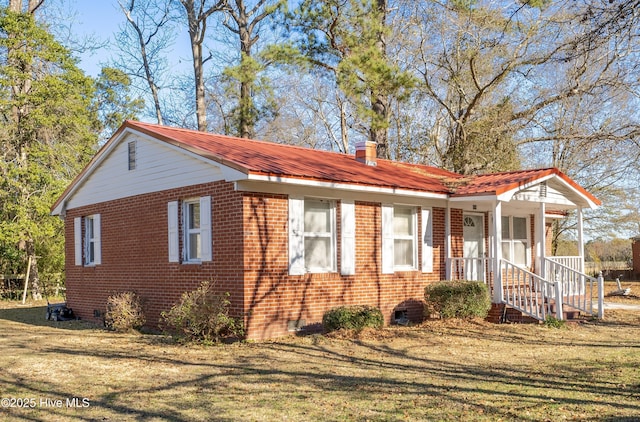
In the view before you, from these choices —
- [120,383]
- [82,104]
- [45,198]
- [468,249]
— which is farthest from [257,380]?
[82,104]

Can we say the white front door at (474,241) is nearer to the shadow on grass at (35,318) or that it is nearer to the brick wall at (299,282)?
the brick wall at (299,282)

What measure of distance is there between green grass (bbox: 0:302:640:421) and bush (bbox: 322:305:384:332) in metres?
0.24

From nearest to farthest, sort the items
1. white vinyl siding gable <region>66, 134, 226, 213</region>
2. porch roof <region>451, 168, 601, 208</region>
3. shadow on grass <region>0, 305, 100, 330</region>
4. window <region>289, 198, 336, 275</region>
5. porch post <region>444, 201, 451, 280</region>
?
window <region>289, 198, 336, 275</region>, white vinyl siding gable <region>66, 134, 226, 213</region>, porch roof <region>451, 168, 601, 208</region>, porch post <region>444, 201, 451, 280</region>, shadow on grass <region>0, 305, 100, 330</region>

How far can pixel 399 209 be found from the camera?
1552 centimetres

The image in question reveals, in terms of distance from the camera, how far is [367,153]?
55.6 feet

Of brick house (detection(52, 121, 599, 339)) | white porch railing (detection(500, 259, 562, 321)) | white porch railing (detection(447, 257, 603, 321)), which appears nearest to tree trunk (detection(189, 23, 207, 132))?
brick house (detection(52, 121, 599, 339))

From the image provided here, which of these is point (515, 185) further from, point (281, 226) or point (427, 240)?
point (281, 226)

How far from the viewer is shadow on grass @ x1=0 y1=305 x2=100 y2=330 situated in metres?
16.5

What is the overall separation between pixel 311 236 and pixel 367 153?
4128mm

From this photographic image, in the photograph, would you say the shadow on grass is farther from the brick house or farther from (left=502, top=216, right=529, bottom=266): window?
(left=502, top=216, right=529, bottom=266): window

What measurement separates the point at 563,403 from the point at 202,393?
14.0 feet

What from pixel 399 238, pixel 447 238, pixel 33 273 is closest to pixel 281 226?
pixel 399 238

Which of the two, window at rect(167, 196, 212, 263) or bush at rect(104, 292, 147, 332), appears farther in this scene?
bush at rect(104, 292, 147, 332)

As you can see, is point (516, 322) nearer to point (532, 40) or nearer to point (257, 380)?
point (257, 380)
